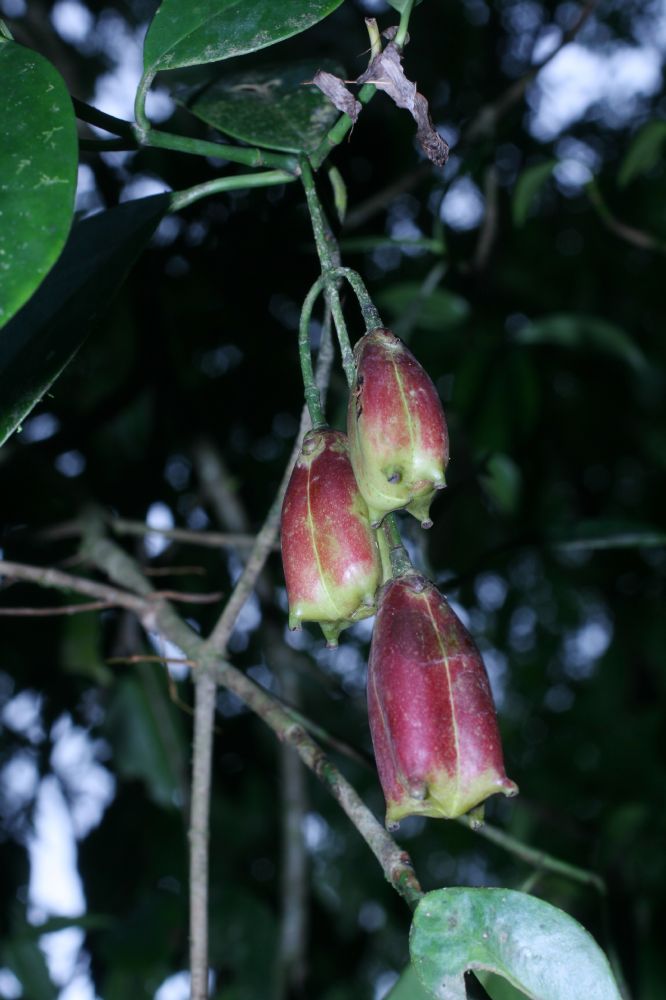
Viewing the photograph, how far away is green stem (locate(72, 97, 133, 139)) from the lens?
734 millimetres

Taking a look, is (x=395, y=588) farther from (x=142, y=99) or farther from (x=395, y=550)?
(x=142, y=99)

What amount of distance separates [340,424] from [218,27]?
1.16 metres

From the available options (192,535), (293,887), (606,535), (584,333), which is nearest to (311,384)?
(192,535)

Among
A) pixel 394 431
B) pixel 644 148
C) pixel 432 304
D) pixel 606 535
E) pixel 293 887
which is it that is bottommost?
pixel 293 887

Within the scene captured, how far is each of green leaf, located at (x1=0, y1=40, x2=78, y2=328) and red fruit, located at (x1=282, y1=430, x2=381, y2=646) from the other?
20cm

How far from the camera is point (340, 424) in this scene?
185 cm

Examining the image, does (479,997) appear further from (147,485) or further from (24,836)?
(24,836)

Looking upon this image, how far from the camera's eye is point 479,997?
0.59 meters

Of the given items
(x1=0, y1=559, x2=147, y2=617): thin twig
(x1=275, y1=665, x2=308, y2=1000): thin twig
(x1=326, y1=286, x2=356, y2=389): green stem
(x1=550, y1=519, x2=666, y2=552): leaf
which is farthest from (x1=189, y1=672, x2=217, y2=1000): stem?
(x1=550, y1=519, x2=666, y2=552): leaf

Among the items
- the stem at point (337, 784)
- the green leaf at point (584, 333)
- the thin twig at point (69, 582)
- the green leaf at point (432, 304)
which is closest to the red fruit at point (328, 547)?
the stem at point (337, 784)

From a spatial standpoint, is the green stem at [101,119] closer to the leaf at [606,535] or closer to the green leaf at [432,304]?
the leaf at [606,535]

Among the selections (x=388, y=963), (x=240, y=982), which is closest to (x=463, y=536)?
(x=240, y=982)

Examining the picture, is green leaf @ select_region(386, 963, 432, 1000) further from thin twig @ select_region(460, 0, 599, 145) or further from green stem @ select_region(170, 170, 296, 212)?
thin twig @ select_region(460, 0, 599, 145)

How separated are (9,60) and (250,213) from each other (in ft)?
3.50
